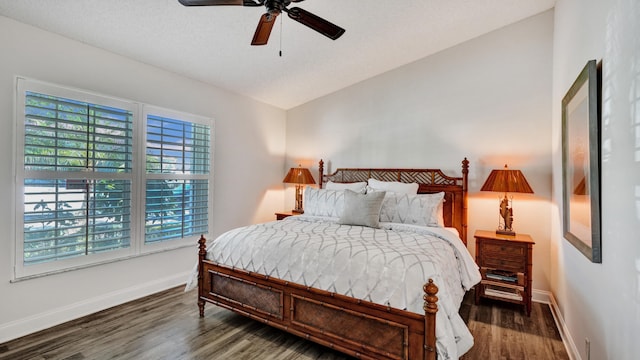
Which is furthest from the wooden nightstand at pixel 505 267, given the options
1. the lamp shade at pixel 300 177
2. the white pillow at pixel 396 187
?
the lamp shade at pixel 300 177

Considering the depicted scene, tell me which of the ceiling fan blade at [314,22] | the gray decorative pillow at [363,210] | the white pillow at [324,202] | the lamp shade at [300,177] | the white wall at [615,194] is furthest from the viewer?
the lamp shade at [300,177]

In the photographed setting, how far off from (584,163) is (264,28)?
7.61ft

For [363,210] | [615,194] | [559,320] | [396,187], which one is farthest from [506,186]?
[615,194]

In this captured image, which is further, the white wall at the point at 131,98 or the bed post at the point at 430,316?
the white wall at the point at 131,98

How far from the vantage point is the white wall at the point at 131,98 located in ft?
8.16

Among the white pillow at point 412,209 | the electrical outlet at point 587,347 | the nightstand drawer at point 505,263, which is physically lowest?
the electrical outlet at point 587,347

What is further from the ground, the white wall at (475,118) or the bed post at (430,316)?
the white wall at (475,118)

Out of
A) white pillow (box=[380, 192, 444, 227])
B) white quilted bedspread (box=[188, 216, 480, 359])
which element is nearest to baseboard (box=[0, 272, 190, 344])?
white quilted bedspread (box=[188, 216, 480, 359])

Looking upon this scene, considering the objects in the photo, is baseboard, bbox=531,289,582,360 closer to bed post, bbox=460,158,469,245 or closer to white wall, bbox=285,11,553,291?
white wall, bbox=285,11,553,291

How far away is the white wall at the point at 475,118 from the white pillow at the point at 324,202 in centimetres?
98

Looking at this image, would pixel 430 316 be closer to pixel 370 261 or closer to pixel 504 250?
pixel 370 261

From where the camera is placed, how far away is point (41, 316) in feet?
8.74

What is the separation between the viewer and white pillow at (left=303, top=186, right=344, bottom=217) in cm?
374

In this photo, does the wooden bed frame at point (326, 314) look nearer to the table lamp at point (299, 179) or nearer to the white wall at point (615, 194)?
the white wall at point (615, 194)
